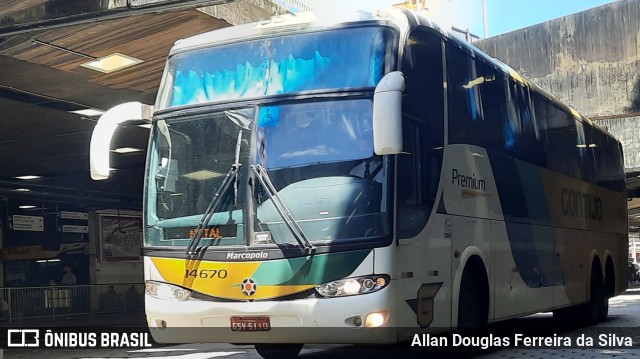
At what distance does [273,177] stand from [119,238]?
75.1 feet

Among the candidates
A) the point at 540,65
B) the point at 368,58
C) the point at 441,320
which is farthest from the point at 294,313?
the point at 540,65

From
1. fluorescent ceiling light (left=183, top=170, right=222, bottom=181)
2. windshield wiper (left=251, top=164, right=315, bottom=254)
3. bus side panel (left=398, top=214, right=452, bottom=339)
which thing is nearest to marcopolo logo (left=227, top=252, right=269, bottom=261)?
windshield wiper (left=251, top=164, right=315, bottom=254)

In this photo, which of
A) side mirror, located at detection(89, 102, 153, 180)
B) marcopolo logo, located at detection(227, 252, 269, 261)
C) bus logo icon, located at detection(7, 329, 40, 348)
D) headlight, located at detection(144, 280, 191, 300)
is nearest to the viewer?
marcopolo logo, located at detection(227, 252, 269, 261)

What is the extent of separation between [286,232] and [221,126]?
1305mm

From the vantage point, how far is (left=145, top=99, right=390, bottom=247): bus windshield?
7188 mm

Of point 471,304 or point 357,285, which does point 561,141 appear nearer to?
point 471,304

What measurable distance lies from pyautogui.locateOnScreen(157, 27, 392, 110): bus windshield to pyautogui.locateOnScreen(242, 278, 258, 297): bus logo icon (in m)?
1.81

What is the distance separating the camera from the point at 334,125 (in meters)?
7.42

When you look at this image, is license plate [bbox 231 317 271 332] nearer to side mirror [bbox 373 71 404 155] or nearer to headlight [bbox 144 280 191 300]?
headlight [bbox 144 280 191 300]

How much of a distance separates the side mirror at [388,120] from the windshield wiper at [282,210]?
1022 millimetres

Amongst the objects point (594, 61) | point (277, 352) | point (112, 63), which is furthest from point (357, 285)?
point (594, 61)

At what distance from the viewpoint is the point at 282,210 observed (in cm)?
727

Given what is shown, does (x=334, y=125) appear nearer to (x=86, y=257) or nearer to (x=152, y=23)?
(x=152, y=23)

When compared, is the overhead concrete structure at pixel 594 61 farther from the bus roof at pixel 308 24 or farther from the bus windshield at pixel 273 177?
the bus windshield at pixel 273 177
